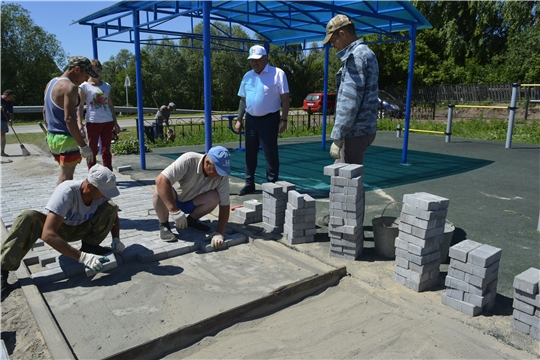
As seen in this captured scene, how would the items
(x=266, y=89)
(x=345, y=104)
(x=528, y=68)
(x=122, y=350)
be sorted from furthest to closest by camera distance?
(x=528, y=68) < (x=266, y=89) < (x=345, y=104) < (x=122, y=350)

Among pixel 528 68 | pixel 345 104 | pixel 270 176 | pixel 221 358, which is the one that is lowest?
pixel 221 358

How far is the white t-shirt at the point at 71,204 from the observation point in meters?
3.05

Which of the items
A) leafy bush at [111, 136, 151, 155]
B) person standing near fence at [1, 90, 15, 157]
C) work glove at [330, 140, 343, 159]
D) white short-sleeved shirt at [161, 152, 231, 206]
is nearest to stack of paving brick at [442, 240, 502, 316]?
work glove at [330, 140, 343, 159]

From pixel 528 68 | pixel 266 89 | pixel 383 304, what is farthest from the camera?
pixel 528 68

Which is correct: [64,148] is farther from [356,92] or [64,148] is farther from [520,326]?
[520,326]

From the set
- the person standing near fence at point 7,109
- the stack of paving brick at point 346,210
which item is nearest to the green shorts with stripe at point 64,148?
the stack of paving brick at point 346,210

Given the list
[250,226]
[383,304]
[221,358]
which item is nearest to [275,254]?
[250,226]

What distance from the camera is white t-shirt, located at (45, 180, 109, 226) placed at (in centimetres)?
305

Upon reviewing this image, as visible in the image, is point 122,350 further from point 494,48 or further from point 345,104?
point 494,48

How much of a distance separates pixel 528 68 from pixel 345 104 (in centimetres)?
2222

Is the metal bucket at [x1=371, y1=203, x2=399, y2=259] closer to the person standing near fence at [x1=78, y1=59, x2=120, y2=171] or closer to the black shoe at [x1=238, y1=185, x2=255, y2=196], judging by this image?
the black shoe at [x1=238, y1=185, x2=255, y2=196]

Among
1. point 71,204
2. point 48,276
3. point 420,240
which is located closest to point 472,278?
point 420,240

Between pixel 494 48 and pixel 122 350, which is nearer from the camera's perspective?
pixel 122 350

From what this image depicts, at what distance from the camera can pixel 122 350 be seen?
7.81 ft
